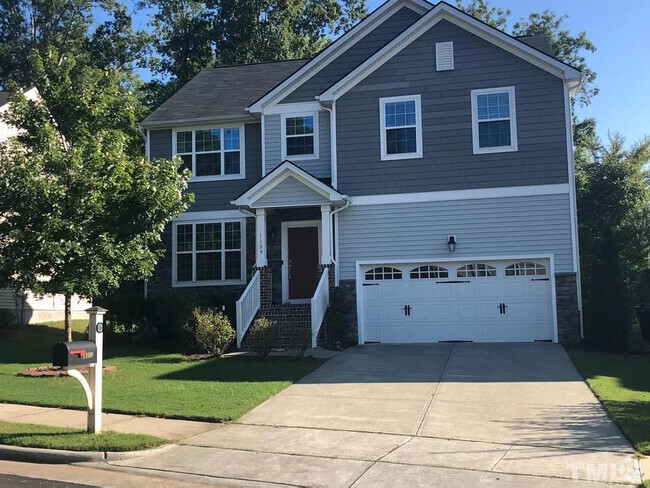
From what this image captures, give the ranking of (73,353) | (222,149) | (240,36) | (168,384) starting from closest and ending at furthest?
(73,353), (168,384), (222,149), (240,36)

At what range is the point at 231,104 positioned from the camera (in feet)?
63.0

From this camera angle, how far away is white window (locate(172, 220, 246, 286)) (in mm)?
18219

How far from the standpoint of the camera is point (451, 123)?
54.2 feet

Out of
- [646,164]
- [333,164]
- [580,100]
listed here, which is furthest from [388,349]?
[580,100]

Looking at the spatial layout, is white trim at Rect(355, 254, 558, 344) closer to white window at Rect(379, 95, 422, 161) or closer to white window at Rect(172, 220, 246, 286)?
white window at Rect(379, 95, 422, 161)

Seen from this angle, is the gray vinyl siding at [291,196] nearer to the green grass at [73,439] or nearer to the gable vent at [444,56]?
the gable vent at [444,56]

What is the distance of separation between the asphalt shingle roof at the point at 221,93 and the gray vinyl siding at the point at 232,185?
2.56 feet

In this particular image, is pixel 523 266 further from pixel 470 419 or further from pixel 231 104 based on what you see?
pixel 231 104

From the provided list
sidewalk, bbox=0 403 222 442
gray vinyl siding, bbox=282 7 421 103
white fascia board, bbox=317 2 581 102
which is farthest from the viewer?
gray vinyl siding, bbox=282 7 421 103

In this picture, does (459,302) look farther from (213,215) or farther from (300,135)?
(213,215)

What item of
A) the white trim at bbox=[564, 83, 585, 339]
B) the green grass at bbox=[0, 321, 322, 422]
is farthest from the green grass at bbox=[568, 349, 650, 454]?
the green grass at bbox=[0, 321, 322, 422]

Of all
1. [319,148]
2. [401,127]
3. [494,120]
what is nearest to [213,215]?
[319,148]

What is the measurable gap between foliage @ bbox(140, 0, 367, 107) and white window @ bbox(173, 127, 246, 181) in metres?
14.8

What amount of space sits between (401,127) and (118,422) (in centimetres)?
1132
